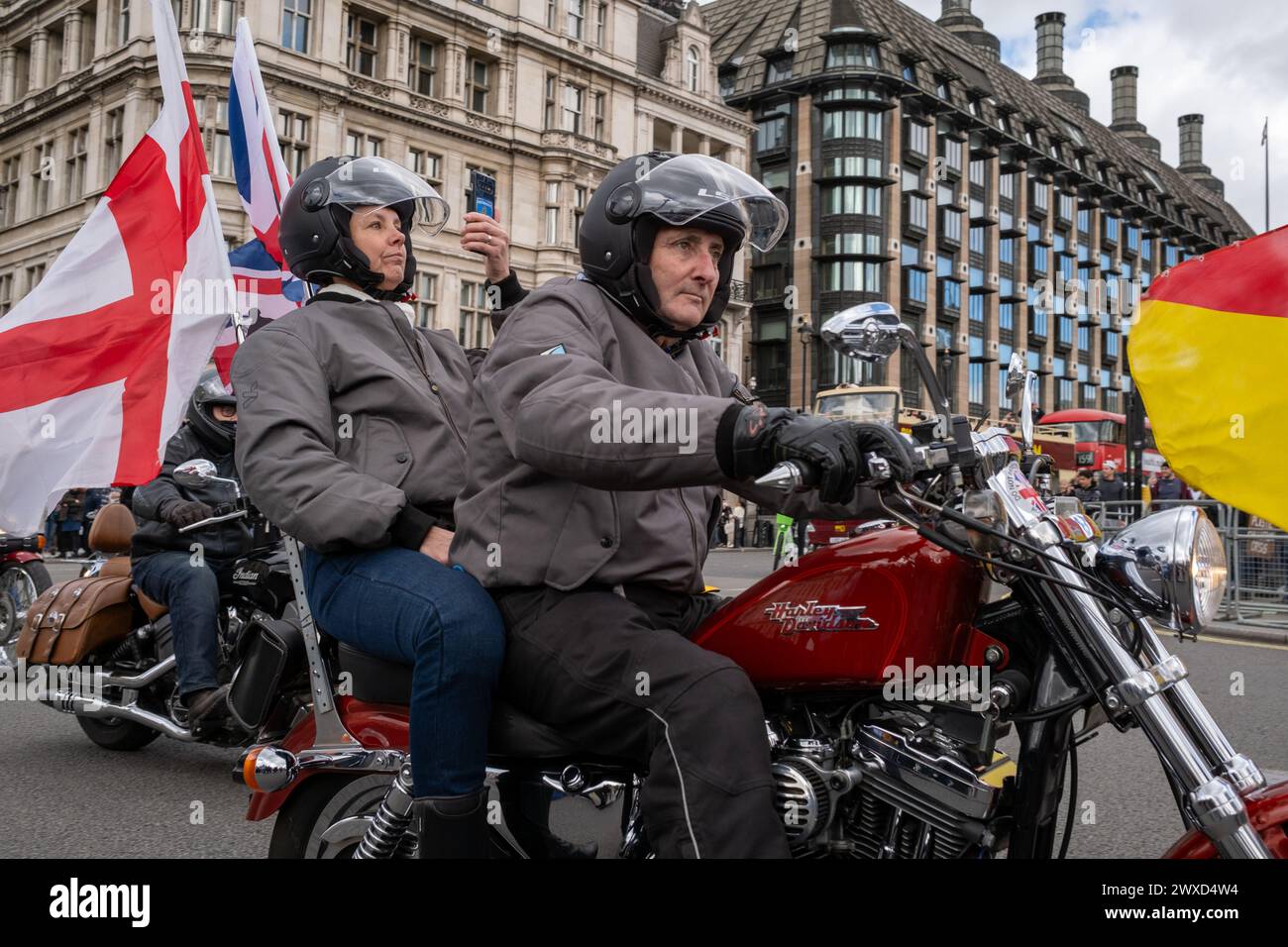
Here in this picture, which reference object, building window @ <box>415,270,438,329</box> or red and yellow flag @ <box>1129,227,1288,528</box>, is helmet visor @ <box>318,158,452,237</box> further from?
building window @ <box>415,270,438,329</box>

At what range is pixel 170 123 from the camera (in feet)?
20.8

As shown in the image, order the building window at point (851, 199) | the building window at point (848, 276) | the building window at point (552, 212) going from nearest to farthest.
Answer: the building window at point (552, 212), the building window at point (848, 276), the building window at point (851, 199)

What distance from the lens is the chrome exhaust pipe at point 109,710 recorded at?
522 centimetres

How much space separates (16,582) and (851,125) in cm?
4803

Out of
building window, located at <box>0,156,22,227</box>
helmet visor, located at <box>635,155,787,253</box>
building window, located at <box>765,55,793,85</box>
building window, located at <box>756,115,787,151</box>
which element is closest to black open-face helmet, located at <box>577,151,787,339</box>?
helmet visor, located at <box>635,155,787,253</box>

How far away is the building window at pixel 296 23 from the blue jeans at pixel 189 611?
31763mm

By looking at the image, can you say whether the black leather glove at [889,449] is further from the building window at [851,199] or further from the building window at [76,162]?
the building window at [851,199]

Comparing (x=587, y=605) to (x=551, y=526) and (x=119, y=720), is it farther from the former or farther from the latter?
(x=119, y=720)

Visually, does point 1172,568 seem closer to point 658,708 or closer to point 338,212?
point 658,708

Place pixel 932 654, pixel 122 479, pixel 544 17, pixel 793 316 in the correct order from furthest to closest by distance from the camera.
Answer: pixel 793 316 < pixel 544 17 < pixel 122 479 < pixel 932 654

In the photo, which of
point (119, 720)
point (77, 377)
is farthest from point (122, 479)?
point (119, 720)

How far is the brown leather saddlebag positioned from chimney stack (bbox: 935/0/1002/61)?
7383 cm

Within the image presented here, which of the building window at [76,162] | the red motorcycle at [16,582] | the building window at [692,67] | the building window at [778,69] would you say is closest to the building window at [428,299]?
the building window at [76,162]

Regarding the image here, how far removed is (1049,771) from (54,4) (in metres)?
41.8
